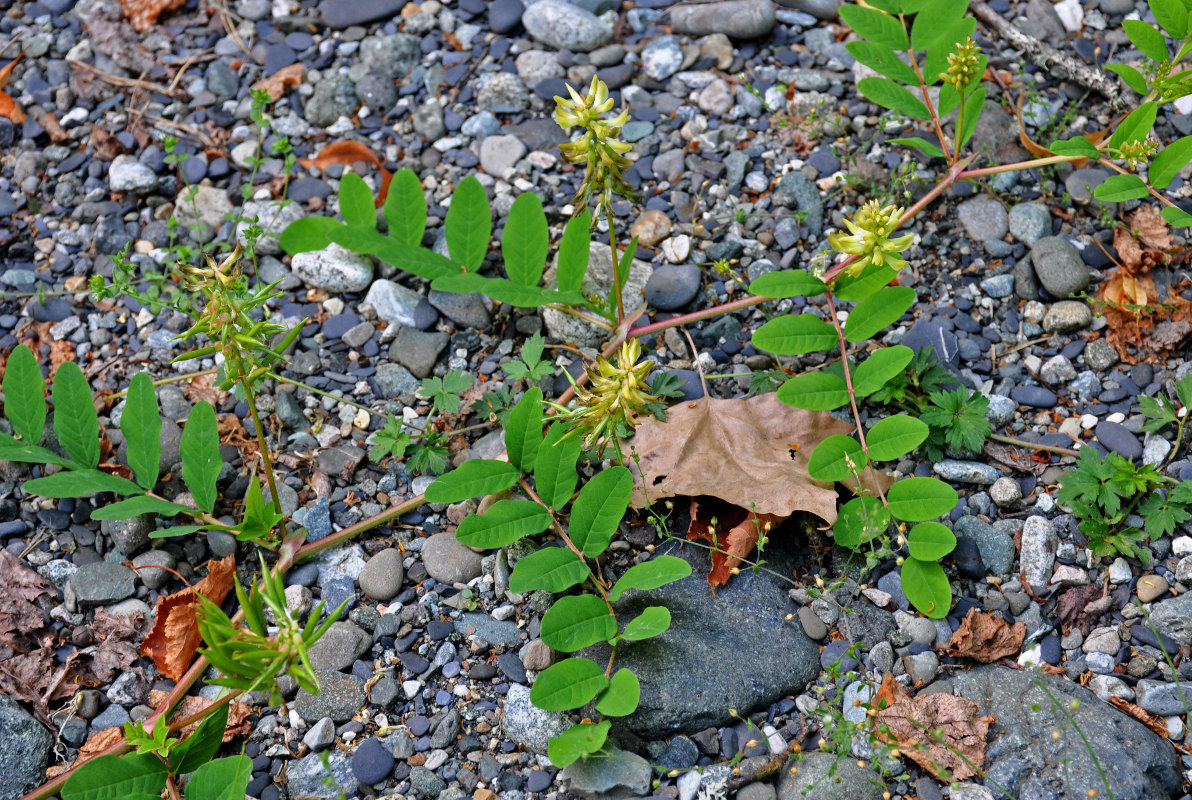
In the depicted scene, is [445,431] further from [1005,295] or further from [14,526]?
[1005,295]

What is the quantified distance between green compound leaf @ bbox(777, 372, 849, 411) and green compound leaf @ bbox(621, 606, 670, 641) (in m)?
0.76

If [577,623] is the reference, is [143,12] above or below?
above

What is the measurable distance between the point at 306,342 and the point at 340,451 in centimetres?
51

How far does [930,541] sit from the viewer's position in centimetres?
256

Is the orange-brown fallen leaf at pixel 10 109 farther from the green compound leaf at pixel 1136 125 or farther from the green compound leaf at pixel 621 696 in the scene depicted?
the green compound leaf at pixel 1136 125

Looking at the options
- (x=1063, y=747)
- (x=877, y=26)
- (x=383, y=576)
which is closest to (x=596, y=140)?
(x=877, y=26)

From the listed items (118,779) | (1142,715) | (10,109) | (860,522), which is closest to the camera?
(118,779)

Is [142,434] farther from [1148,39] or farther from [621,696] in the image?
[1148,39]

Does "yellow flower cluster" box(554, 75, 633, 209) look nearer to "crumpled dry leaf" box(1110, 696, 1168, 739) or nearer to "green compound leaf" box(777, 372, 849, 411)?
"green compound leaf" box(777, 372, 849, 411)

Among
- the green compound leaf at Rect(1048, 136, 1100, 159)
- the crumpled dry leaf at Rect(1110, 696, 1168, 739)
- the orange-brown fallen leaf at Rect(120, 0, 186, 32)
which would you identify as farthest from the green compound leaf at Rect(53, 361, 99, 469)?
the green compound leaf at Rect(1048, 136, 1100, 159)

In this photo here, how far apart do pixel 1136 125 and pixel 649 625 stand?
2.23 m

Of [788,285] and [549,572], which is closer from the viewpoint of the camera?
[549,572]

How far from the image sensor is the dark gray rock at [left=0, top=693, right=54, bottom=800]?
2.50m

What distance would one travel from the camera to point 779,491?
9.05 ft
